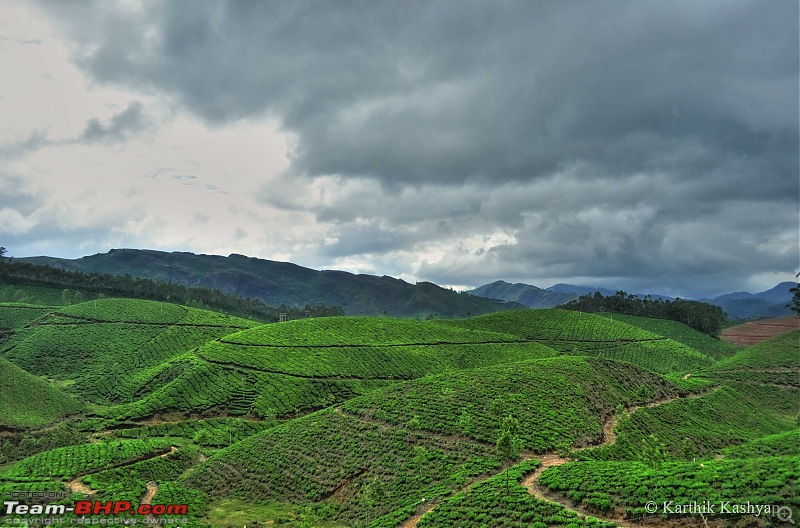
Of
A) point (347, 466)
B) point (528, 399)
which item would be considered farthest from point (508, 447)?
point (347, 466)

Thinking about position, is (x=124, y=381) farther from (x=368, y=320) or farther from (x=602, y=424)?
(x=602, y=424)

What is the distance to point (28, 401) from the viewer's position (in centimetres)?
10262

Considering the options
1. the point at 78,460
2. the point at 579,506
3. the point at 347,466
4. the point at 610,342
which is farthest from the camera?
the point at 610,342

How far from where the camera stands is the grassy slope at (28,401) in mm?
94438

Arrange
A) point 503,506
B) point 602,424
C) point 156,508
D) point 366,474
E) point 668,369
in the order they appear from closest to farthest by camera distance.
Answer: point 503,506
point 156,508
point 366,474
point 602,424
point 668,369

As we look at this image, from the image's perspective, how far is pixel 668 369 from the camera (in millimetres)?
151250

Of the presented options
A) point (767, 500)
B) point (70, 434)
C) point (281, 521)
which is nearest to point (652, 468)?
point (767, 500)

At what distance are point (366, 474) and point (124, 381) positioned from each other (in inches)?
4197

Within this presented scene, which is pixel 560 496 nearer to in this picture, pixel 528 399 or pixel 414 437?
pixel 414 437

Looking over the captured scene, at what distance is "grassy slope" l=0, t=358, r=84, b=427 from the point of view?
94.4 metres

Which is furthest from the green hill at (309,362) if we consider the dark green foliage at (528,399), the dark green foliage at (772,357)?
the dark green foliage at (772,357)

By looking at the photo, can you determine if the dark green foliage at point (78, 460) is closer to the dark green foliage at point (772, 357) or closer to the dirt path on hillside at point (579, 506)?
the dirt path on hillside at point (579, 506)

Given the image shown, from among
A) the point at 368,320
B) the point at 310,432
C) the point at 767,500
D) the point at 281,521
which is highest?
the point at 368,320

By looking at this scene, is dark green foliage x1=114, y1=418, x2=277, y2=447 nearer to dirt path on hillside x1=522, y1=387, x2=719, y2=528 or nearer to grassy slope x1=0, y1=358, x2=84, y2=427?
grassy slope x1=0, y1=358, x2=84, y2=427
